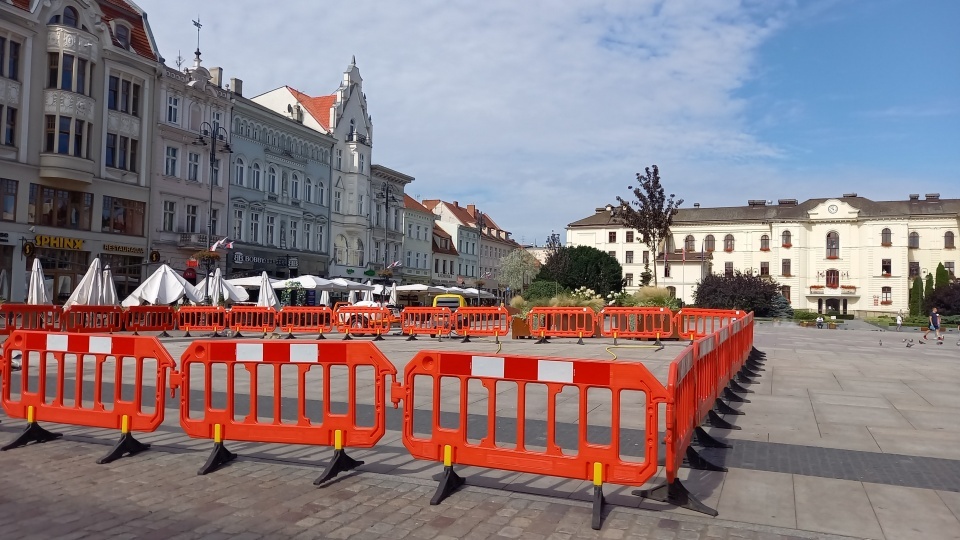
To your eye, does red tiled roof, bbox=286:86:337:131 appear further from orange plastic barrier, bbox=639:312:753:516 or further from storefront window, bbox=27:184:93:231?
orange plastic barrier, bbox=639:312:753:516

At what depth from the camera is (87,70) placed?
111 ft

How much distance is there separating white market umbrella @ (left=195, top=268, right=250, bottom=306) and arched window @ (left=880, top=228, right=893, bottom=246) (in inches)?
3021

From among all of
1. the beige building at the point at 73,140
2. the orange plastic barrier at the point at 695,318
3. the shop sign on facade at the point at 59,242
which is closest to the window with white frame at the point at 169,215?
the beige building at the point at 73,140

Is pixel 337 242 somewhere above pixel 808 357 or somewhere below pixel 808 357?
above

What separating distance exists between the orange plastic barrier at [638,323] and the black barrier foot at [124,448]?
702 inches

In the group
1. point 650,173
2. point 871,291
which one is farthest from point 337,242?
point 871,291

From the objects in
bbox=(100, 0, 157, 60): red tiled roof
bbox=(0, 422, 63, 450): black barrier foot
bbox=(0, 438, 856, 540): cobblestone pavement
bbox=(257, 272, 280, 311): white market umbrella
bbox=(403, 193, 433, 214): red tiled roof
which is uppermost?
bbox=(100, 0, 157, 60): red tiled roof

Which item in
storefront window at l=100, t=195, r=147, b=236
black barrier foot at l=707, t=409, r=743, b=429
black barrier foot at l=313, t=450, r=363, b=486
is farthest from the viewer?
storefront window at l=100, t=195, r=147, b=236

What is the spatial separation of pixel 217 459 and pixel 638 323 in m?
20.2

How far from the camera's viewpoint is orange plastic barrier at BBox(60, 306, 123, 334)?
21194 mm

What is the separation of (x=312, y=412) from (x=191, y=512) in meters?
3.78

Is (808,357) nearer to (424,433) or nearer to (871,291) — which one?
(424,433)

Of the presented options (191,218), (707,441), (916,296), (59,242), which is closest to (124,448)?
(707,441)

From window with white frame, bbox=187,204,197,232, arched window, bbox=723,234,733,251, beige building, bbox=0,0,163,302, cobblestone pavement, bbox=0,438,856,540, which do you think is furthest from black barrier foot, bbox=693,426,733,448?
arched window, bbox=723,234,733,251
